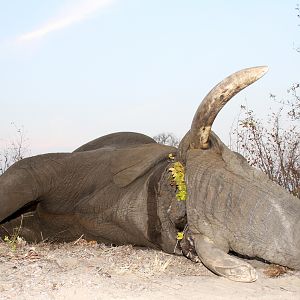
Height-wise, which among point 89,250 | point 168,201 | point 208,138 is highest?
point 208,138

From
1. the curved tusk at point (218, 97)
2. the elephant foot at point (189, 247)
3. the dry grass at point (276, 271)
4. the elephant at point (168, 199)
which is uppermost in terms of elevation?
the curved tusk at point (218, 97)

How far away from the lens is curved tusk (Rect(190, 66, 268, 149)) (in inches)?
162

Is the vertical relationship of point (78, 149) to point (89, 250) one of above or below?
above


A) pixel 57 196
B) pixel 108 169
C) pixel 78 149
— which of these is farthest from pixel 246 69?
pixel 78 149

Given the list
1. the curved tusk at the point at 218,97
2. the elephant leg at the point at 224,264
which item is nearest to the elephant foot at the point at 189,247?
Answer: the elephant leg at the point at 224,264

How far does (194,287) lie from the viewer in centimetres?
408

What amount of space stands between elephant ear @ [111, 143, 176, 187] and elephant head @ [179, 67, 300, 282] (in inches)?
31.8

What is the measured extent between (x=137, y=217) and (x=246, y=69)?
1.89 metres

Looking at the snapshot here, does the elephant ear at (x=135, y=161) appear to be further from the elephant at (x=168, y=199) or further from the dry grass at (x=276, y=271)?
the dry grass at (x=276, y=271)

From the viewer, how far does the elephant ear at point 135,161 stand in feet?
18.5

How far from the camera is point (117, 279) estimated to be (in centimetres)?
411

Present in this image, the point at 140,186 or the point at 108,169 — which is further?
the point at 108,169

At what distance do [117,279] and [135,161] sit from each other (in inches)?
71.2

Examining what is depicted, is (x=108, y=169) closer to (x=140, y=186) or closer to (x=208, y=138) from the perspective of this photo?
(x=140, y=186)
